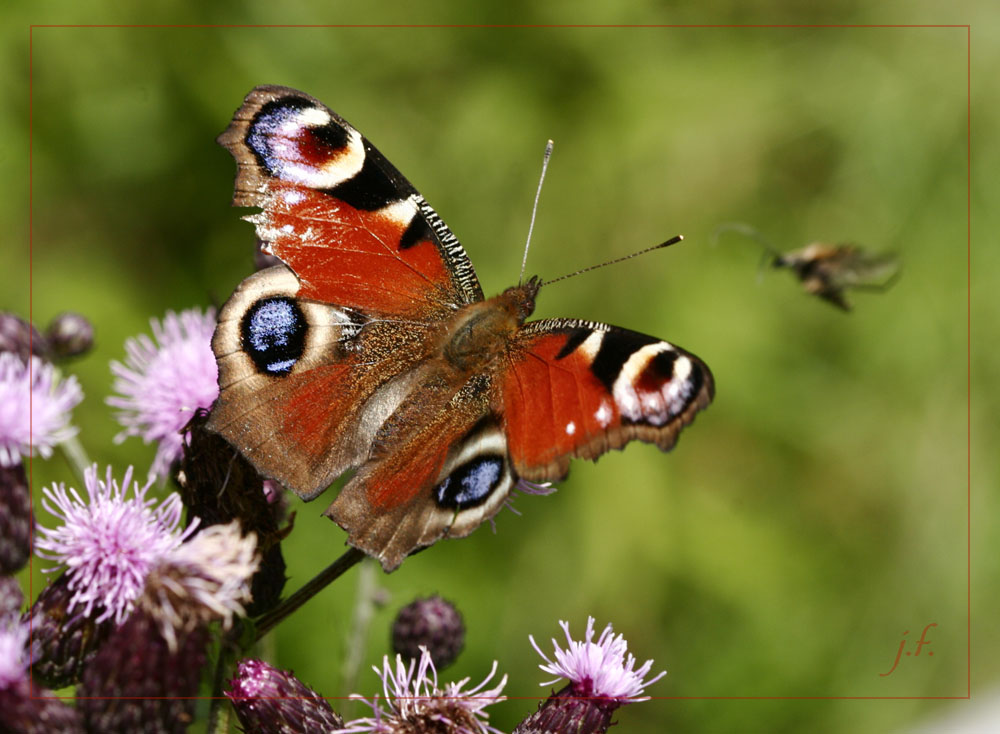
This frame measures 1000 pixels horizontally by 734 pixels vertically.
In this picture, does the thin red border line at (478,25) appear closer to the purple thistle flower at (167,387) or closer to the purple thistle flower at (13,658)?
the purple thistle flower at (167,387)

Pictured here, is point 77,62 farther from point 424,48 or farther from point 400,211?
point 400,211

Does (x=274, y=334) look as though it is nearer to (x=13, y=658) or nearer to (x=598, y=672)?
(x=13, y=658)

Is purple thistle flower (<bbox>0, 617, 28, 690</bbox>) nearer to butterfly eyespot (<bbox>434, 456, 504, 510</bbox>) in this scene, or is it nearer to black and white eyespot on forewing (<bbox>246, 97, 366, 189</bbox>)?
butterfly eyespot (<bbox>434, 456, 504, 510</bbox>)

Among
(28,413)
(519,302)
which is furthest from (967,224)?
(28,413)

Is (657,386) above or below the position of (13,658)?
above

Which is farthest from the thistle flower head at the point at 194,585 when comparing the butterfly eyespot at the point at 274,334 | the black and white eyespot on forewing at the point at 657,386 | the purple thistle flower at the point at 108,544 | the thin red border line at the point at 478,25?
the thin red border line at the point at 478,25

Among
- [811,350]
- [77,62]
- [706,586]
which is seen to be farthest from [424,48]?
[706,586]

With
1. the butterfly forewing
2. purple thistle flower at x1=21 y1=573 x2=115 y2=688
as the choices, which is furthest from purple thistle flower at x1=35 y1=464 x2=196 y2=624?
the butterfly forewing
